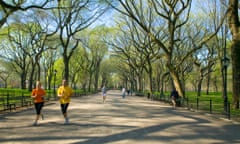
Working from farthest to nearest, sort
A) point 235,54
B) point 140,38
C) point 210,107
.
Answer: point 140,38 < point 235,54 < point 210,107

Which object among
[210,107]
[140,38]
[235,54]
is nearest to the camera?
[210,107]

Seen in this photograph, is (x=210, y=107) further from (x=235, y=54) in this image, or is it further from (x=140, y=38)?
(x=140, y=38)

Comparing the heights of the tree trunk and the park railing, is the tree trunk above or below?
above

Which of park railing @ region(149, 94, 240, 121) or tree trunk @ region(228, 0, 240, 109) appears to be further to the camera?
tree trunk @ region(228, 0, 240, 109)

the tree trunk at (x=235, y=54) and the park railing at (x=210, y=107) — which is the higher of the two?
the tree trunk at (x=235, y=54)

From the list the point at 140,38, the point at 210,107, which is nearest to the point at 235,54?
the point at 210,107

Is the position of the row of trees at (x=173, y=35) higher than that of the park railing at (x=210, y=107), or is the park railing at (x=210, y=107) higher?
the row of trees at (x=173, y=35)

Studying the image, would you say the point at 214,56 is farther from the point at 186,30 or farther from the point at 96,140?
the point at 96,140

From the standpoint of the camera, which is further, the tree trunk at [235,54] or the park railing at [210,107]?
the tree trunk at [235,54]

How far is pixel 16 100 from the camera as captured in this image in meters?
25.1

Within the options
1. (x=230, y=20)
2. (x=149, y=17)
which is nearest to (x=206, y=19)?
(x=149, y=17)

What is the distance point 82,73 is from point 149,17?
43498mm

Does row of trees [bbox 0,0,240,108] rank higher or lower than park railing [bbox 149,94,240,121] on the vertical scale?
higher

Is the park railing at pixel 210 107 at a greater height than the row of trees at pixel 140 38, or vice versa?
the row of trees at pixel 140 38
